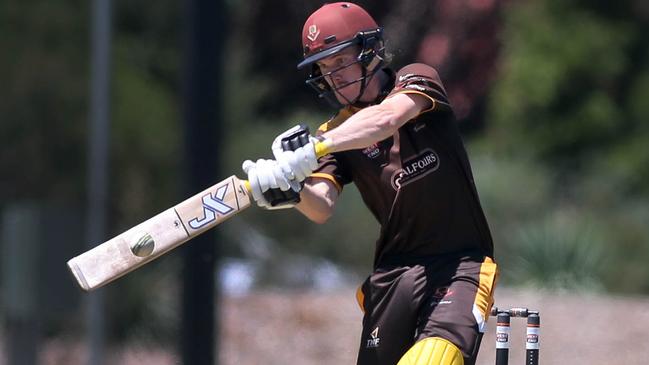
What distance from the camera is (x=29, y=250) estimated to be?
37.4 feet

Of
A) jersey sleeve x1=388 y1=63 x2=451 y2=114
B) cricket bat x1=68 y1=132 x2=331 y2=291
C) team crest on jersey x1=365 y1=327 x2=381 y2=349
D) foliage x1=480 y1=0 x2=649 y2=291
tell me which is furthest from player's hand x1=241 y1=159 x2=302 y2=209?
foliage x1=480 y1=0 x2=649 y2=291

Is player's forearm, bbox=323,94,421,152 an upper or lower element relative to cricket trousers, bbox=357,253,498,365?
upper

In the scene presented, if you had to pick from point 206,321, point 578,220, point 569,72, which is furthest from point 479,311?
point 569,72

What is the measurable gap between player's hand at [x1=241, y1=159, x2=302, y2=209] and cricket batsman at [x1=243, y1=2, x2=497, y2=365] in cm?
9

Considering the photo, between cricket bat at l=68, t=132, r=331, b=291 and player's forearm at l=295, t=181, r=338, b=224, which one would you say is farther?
player's forearm at l=295, t=181, r=338, b=224

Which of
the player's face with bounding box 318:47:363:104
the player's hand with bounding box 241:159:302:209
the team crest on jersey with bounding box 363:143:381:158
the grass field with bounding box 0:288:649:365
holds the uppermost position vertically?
the grass field with bounding box 0:288:649:365

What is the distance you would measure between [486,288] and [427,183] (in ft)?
1.56

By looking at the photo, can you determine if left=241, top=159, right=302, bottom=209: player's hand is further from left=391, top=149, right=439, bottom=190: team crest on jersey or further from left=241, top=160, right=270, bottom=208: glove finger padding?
left=391, top=149, right=439, bottom=190: team crest on jersey

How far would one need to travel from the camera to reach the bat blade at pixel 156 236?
5.28m

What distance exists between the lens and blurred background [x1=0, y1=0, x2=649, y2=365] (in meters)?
11.3

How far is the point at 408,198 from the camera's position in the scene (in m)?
5.61

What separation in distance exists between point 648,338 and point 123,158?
7.30 metres

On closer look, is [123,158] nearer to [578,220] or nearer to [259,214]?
[259,214]

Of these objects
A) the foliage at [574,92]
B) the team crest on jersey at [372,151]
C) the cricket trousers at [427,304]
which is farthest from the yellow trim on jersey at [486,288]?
the foliage at [574,92]
